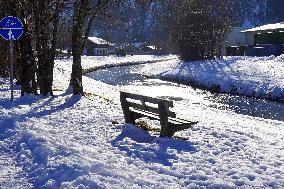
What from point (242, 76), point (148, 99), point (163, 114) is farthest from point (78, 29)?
point (242, 76)

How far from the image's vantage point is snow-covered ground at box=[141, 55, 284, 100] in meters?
30.5

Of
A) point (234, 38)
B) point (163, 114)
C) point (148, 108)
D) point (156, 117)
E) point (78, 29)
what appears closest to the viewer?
point (163, 114)

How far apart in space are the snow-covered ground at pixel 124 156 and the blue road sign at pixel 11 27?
3.50 meters

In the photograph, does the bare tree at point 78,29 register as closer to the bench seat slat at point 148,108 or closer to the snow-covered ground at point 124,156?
the snow-covered ground at point 124,156

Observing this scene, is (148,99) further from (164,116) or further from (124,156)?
(124,156)

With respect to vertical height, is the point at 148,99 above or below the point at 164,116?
above

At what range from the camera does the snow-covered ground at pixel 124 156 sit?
749 centimetres

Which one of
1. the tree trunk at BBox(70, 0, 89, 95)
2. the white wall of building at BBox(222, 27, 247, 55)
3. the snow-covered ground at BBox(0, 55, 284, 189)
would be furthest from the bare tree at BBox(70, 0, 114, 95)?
the white wall of building at BBox(222, 27, 247, 55)

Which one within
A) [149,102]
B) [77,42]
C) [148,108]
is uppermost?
[77,42]

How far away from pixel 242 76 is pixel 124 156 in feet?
93.5

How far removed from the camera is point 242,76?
35.9m

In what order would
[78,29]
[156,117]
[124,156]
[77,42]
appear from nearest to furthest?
[124,156] → [156,117] → [78,29] → [77,42]

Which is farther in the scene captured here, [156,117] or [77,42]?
[77,42]

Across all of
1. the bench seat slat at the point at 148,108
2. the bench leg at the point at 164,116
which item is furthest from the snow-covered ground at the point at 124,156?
the bench seat slat at the point at 148,108
